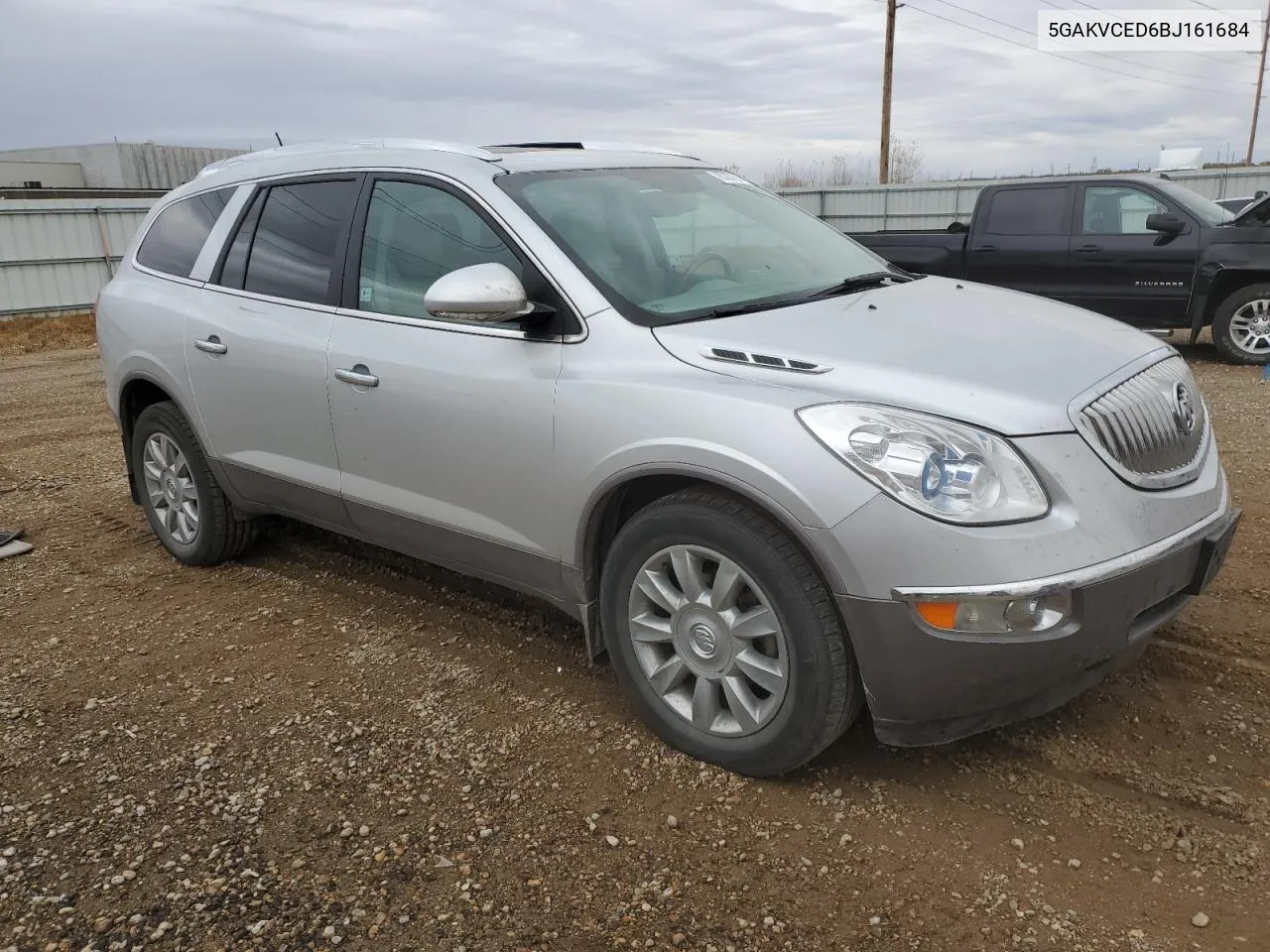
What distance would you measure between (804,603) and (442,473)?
143 centimetres

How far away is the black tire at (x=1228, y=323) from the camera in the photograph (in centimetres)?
937

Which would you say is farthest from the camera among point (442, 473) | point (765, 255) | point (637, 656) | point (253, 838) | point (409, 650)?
point (409, 650)

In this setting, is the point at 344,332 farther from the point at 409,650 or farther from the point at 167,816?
the point at 167,816

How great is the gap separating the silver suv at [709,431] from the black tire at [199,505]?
1.05 ft

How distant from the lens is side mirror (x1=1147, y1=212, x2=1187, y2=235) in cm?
940

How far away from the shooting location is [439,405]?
341 cm

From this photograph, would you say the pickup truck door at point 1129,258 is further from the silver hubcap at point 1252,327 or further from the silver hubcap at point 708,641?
the silver hubcap at point 708,641

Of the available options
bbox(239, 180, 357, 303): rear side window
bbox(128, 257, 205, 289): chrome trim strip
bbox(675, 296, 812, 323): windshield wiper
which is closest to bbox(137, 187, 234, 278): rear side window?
bbox(128, 257, 205, 289): chrome trim strip

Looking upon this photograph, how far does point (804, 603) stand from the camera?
104 inches

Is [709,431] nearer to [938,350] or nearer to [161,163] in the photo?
[938,350]

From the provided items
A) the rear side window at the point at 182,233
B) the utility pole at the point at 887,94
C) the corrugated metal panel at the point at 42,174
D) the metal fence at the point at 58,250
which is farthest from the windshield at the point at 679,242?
the corrugated metal panel at the point at 42,174

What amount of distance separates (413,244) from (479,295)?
78 centimetres

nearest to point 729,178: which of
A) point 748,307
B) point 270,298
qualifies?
point 748,307

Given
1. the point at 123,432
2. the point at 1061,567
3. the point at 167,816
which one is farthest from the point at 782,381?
the point at 123,432
